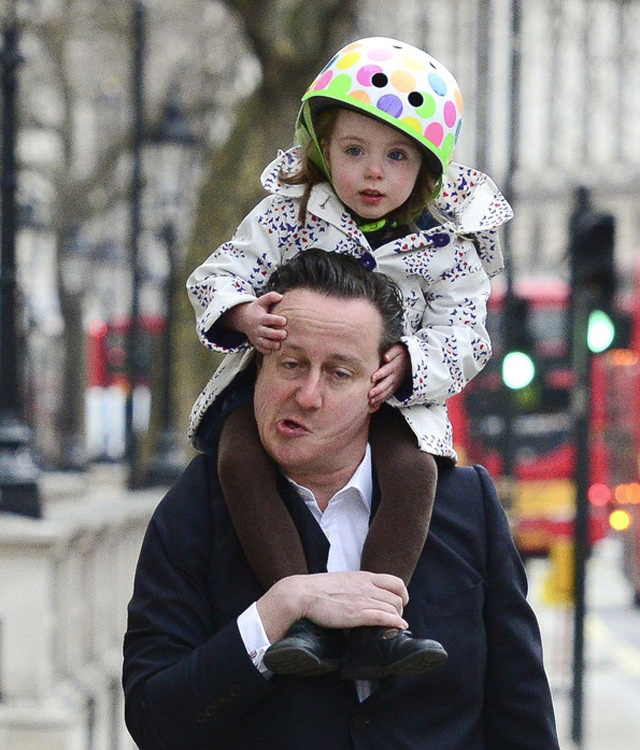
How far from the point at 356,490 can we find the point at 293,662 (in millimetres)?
356

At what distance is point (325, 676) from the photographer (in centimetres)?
296

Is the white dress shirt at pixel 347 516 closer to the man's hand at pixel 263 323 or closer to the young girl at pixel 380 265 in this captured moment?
the young girl at pixel 380 265

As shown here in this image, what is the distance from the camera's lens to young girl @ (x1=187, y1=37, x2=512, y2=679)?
2988 mm

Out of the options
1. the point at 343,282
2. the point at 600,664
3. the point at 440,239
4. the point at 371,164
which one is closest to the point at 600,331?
the point at 600,664

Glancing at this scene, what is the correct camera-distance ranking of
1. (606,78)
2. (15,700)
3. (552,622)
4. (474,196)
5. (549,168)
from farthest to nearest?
1. (549,168)
2. (606,78)
3. (552,622)
4. (15,700)
5. (474,196)

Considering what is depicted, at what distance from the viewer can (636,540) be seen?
21.7 m

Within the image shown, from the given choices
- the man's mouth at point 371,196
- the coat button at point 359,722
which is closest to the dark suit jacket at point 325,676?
the coat button at point 359,722

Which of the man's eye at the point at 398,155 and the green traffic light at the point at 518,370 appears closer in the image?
the man's eye at the point at 398,155

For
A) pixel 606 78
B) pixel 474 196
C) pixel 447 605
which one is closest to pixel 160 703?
pixel 447 605

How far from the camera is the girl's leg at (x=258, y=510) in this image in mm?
2951

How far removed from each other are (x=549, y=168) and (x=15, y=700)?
69111 mm

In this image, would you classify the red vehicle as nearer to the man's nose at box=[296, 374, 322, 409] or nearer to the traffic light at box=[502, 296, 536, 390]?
the traffic light at box=[502, 296, 536, 390]

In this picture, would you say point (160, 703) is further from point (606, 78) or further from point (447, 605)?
point (606, 78)

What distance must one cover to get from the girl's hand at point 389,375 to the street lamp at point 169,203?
13349 millimetres
